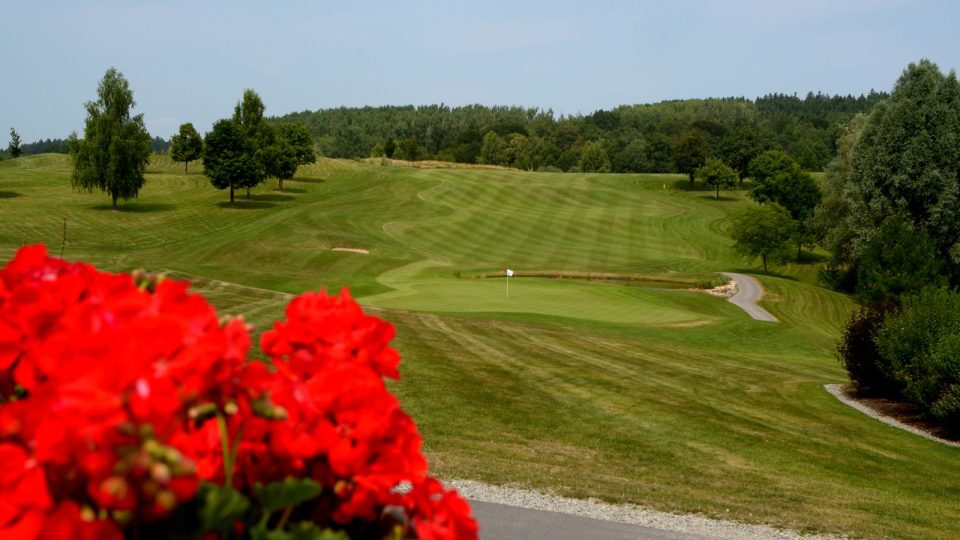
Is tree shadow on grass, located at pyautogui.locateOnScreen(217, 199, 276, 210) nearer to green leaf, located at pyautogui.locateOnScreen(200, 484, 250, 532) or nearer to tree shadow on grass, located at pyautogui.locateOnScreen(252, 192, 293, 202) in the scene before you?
tree shadow on grass, located at pyautogui.locateOnScreen(252, 192, 293, 202)

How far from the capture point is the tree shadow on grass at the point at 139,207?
2761 inches

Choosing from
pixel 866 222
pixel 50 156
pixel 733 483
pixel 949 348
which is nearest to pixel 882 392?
pixel 949 348

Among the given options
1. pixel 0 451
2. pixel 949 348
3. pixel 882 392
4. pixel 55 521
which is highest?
pixel 0 451

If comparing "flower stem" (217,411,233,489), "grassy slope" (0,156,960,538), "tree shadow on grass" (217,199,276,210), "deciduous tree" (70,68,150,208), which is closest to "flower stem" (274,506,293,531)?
"flower stem" (217,411,233,489)

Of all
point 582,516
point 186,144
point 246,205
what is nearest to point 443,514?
point 582,516

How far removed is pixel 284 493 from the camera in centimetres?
204

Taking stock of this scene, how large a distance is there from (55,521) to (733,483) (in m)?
12.1

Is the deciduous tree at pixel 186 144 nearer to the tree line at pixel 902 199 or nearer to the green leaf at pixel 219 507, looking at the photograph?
the tree line at pixel 902 199

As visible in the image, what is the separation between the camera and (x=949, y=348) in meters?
20.2

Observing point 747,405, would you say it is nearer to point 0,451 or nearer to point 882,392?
point 882,392

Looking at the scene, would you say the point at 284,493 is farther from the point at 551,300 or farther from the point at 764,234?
the point at 764,234

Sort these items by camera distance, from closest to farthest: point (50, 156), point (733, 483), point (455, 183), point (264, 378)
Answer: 1. point (264, 378)
2. point (733, 483)
3. point (455, 183)
4. point (50, 156)

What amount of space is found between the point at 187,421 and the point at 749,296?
5151 centimetres

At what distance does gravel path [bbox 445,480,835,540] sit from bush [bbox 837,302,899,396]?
15352 millimetres
